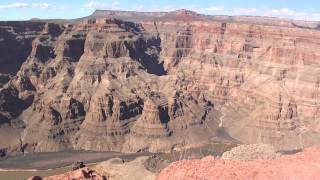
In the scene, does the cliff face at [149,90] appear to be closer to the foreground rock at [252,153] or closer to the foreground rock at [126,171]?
the foreground rock at [126,171]

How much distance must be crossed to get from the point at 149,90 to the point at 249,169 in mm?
83012

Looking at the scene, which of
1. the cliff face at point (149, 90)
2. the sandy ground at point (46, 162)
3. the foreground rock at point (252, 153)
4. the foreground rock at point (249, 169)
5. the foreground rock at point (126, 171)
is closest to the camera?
the foreground rock at point (249, 169)

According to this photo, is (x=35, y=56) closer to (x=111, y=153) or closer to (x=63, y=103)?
(x=63, y=103)

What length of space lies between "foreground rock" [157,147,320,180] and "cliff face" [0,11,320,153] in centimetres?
6608

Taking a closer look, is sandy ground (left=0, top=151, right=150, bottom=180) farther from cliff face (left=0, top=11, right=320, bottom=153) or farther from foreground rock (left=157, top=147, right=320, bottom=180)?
foreground rock (left=157, top=147, right=320, bottom=180)

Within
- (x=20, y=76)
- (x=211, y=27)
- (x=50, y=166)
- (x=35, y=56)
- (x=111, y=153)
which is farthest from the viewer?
(x=211, y=27)

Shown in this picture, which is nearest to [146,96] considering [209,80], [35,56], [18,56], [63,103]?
[63,103]

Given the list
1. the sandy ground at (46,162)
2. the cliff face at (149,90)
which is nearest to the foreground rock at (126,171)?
the sandy ground at (46,162)

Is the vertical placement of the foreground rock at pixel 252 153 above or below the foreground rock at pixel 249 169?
below

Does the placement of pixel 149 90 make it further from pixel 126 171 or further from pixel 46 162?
pixel 126 171

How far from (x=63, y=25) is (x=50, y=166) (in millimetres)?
64639

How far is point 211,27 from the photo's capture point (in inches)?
5787

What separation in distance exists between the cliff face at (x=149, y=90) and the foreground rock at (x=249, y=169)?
6608 cm

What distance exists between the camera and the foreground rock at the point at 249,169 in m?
27.0
